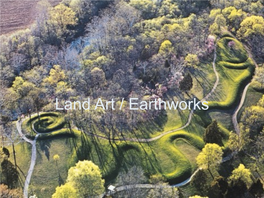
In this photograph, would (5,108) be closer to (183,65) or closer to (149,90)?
(149,90)

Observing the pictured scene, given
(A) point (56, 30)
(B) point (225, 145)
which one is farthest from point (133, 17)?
(B) point (225, 145)

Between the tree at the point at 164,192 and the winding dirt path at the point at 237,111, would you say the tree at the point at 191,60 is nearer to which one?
the winding dirt path at the point at 237,111

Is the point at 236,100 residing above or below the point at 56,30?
below

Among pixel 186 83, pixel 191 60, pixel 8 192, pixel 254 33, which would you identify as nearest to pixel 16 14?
pixel 191 60

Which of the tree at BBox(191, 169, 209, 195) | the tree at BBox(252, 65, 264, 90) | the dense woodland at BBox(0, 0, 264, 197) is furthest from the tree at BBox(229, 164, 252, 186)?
the tree at BBox(252, 65, 264, 90)

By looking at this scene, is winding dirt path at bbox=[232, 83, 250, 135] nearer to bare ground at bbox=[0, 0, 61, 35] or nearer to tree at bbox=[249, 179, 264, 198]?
tree at bbox=[249, 179, 264, 198]

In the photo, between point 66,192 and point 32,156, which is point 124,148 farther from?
point 32,156
